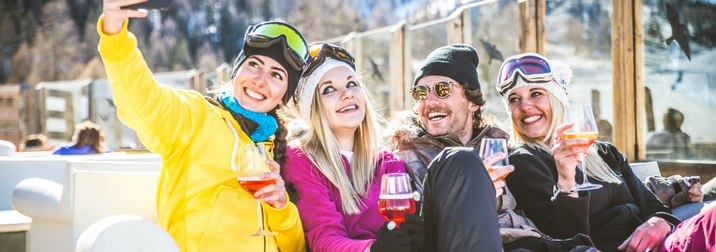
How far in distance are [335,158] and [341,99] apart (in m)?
0.32

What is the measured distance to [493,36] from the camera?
7902mm

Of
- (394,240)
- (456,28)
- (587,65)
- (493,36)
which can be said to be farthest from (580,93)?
(394,240)

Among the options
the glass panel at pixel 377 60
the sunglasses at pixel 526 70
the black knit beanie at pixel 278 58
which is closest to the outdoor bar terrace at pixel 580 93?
the sunglasses at pixel 526 70

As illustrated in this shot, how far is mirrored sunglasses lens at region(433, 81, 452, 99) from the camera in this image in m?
3.92

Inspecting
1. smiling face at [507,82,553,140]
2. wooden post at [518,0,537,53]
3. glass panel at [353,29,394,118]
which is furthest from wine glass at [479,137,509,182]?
glass panel at [353,29,394,118]

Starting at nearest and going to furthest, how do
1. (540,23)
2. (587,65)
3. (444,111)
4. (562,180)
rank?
(562,180) < (444,111) < (540,23) < (587,65)

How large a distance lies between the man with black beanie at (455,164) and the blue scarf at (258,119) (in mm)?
789

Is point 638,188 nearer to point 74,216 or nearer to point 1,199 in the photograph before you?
point 74,216

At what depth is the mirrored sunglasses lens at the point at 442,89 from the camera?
392cm

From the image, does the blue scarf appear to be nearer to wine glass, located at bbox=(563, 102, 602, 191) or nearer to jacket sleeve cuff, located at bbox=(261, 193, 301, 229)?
jacket sleeve cuff, located at bbox=(261, 193, 301, 229)

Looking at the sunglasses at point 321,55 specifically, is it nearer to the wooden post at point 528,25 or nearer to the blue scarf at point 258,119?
the blue scarf at point 258,119

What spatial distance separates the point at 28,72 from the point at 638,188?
4288 centimetres

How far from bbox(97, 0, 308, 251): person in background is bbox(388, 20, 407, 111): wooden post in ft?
22.4

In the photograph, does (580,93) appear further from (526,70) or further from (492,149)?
(492,149)
